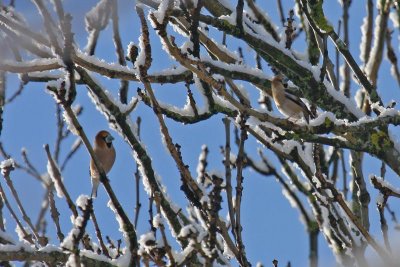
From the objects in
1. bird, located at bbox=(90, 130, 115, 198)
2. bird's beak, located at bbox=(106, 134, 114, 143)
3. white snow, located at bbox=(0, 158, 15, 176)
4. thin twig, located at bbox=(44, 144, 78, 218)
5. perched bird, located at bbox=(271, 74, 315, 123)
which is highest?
bird's beak, located at bbox=(106, 134, 114, 143)

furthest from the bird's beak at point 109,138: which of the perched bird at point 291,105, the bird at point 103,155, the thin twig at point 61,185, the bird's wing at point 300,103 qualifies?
the thin twig at point 61,185

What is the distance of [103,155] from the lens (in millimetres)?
4996

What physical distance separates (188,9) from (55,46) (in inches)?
59.4

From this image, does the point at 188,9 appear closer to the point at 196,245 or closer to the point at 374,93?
the point at 374,93

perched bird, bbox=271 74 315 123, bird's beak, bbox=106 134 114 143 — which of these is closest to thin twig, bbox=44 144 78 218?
perched bird, bbox=271 74 315 123

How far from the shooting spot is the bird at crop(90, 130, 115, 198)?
4.80 meters

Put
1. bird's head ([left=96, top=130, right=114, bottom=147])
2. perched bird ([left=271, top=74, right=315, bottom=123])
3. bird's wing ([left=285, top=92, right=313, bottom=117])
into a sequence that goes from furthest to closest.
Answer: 1. bird's head ([left=96, top=130, right=114, bottom=147])
2. bird's wing ([left=285, top=92, right=313, bottom=117])
3. perched bird ([left=271, top=74, right=315, bottom=123])

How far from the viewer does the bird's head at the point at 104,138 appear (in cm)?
532

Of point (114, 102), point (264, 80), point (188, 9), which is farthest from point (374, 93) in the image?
point (114, 102)

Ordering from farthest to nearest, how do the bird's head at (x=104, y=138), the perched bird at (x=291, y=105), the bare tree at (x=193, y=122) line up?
1. the bird's head at (x=104, y=138)
2. the perched bird at (x=291, y=105)
3. the bare tree at (x=193, y=122)

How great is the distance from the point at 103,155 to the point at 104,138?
59 cm

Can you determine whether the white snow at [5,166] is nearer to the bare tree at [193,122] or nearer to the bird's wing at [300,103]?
the bare tree at [193,122]

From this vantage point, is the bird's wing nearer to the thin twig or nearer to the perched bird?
the perched bird

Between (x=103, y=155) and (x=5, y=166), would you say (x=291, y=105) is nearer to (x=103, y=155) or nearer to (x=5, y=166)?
(x=103, y=155)
